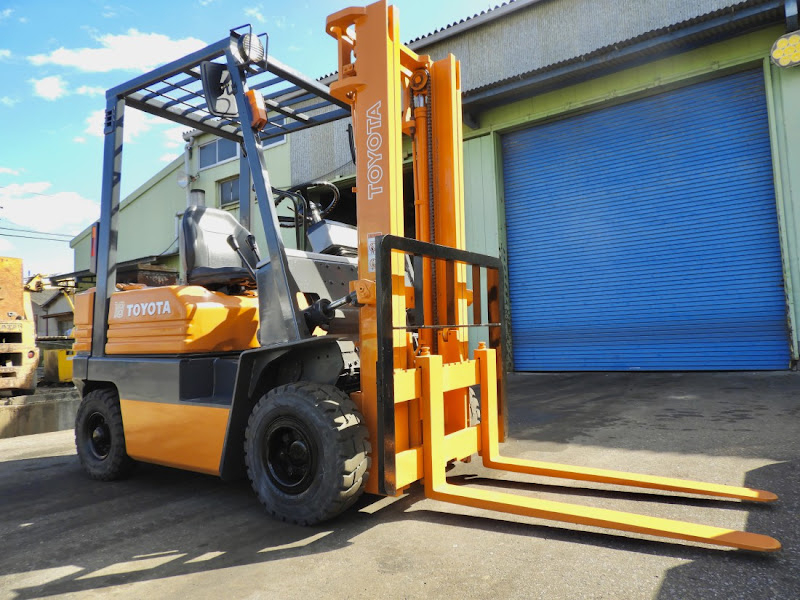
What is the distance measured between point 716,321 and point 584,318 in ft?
7.37

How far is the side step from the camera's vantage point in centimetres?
245

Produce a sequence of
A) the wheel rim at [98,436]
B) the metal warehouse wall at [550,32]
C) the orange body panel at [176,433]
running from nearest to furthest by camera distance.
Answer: the orange body panel at [176,433] < the wheel rim at [98,436] < the metal warehouse wall at [550,32]

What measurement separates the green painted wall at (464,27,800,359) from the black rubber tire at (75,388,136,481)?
8575 millimetres

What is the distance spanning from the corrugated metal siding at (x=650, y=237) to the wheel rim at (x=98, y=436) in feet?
28.2

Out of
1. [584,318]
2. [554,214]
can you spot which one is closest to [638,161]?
[554,214]

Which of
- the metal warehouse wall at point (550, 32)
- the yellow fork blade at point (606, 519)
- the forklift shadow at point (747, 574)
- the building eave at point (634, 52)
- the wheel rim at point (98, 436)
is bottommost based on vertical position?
the forklift shadow at point (747, 574)

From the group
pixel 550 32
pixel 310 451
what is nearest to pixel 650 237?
pixel 550 32

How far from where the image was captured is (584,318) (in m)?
10.8

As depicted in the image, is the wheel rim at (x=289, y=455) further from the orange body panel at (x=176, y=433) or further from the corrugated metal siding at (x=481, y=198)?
the corrugated metal siding at (x=481, y=198)

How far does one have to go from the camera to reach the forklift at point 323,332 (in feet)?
9.78

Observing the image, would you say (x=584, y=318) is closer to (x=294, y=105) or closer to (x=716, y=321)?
(x=716, y=321)

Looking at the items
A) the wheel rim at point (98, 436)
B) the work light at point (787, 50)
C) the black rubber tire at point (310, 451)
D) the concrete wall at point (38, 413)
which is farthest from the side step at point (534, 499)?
the work light at point (787, 50)

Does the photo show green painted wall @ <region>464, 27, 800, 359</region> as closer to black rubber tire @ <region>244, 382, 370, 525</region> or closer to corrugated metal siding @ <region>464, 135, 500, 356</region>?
corrugated metal siding @ <region>464, 135, 500, 356</region>

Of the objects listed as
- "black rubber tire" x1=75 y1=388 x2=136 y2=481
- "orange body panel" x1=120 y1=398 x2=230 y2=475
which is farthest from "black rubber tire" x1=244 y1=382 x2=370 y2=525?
"black rubber tire" x1=75 y1=388 x2=136 y2=481
